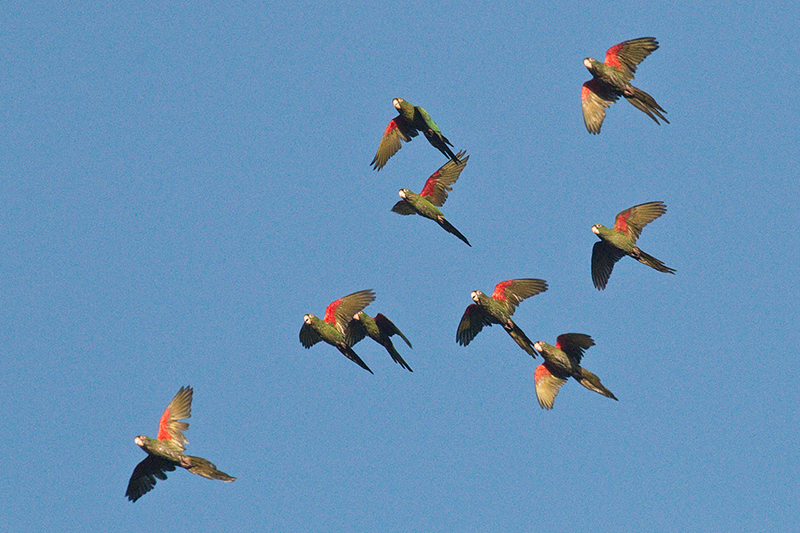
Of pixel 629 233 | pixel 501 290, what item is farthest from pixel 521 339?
pixel 629 233

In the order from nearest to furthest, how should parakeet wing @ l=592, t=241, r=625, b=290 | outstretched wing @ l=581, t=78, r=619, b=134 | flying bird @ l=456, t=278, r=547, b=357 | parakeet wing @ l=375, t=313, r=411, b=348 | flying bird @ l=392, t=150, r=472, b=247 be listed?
flying bird @ l=456, t=278, r=547, b=357, parakeet wing @ l=375, t=313, r=411, b=348, parakeet wing @ l=592, t=241, r=625, b=290, outstretched wing @ l=581, t=78, r=619, b=134, flying bird @ l=392, t=150, r=472, b=247

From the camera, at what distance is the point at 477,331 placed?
28641 millimetres

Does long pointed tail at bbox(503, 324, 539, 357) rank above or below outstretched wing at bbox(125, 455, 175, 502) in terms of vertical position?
above

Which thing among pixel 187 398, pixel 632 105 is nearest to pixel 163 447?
pixel 187 398

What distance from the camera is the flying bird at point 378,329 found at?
28.4 metres

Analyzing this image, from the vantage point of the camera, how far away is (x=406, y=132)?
31.2 meters

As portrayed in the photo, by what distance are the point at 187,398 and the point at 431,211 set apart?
9.14 m

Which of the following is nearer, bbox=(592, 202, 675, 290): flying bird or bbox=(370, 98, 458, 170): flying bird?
bbox=(592, 202, 675, 290): flying bird

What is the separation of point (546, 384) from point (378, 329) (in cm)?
525

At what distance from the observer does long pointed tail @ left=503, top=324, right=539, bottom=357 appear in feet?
88.7

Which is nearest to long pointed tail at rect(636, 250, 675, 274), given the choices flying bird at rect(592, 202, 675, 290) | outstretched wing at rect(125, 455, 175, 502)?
flying bird at rect(592, 202, 675, 290)

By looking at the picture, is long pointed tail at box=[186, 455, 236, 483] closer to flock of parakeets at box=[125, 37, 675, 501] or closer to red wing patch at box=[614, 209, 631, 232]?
flock of parakeets at box=[125, 37, 675, 501]

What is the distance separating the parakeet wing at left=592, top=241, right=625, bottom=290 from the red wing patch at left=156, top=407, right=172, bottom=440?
13.6m

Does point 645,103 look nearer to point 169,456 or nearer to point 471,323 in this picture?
point 471,323
